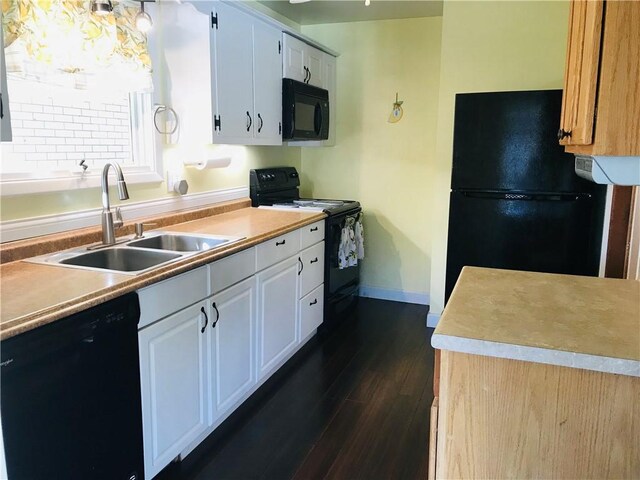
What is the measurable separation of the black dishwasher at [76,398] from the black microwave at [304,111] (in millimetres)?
2111

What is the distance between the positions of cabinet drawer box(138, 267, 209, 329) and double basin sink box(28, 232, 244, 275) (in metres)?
0.08

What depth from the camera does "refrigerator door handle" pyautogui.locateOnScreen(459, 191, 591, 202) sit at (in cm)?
298

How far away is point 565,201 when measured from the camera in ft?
9.82

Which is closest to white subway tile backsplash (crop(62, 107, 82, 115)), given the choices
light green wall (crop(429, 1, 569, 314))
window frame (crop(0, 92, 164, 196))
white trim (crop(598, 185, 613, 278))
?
window frame (crop(0, 92, 164, 196))

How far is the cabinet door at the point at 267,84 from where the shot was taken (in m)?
3.07

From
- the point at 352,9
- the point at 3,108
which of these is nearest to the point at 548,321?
the point at 3,108

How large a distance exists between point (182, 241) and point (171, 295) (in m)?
0.66

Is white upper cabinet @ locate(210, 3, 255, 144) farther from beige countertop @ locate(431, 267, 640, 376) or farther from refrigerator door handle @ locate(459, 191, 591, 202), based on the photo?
beige countertop @ locate(431, 267, 640, 376)

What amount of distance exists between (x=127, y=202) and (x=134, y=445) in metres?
1.23

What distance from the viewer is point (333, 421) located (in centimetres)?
247

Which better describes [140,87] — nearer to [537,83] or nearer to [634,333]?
[634,333]

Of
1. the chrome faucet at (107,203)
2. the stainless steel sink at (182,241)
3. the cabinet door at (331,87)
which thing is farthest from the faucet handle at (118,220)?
the cabinet door at (331,87)

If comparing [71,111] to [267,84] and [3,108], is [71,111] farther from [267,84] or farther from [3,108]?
[267,84]

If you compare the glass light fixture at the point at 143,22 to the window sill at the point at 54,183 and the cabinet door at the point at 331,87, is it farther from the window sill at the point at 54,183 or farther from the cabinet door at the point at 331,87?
the cabinet door at the point at 331,87
